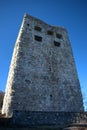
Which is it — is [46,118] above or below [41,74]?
below

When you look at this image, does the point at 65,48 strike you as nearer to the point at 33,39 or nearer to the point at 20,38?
the point at 33,39

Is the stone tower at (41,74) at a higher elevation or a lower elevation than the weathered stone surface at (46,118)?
higher

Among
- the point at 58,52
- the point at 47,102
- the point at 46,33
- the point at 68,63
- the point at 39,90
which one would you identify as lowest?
the point at 47,102

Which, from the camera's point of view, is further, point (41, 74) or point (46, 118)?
point (41, 74)

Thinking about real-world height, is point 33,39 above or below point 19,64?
above

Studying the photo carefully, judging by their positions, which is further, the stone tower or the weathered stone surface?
the stone tower

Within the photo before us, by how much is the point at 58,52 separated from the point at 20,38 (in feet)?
18.1

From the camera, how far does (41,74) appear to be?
69.4 feet

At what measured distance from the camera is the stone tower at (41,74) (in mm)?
19172

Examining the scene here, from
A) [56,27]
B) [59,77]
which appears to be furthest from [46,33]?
[59,77]

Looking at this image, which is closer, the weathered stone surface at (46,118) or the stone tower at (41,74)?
the weathered stone surface at (46,118)

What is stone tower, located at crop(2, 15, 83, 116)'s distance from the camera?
62.9 ft

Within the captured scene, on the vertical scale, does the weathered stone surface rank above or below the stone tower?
below

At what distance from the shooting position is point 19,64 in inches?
805
